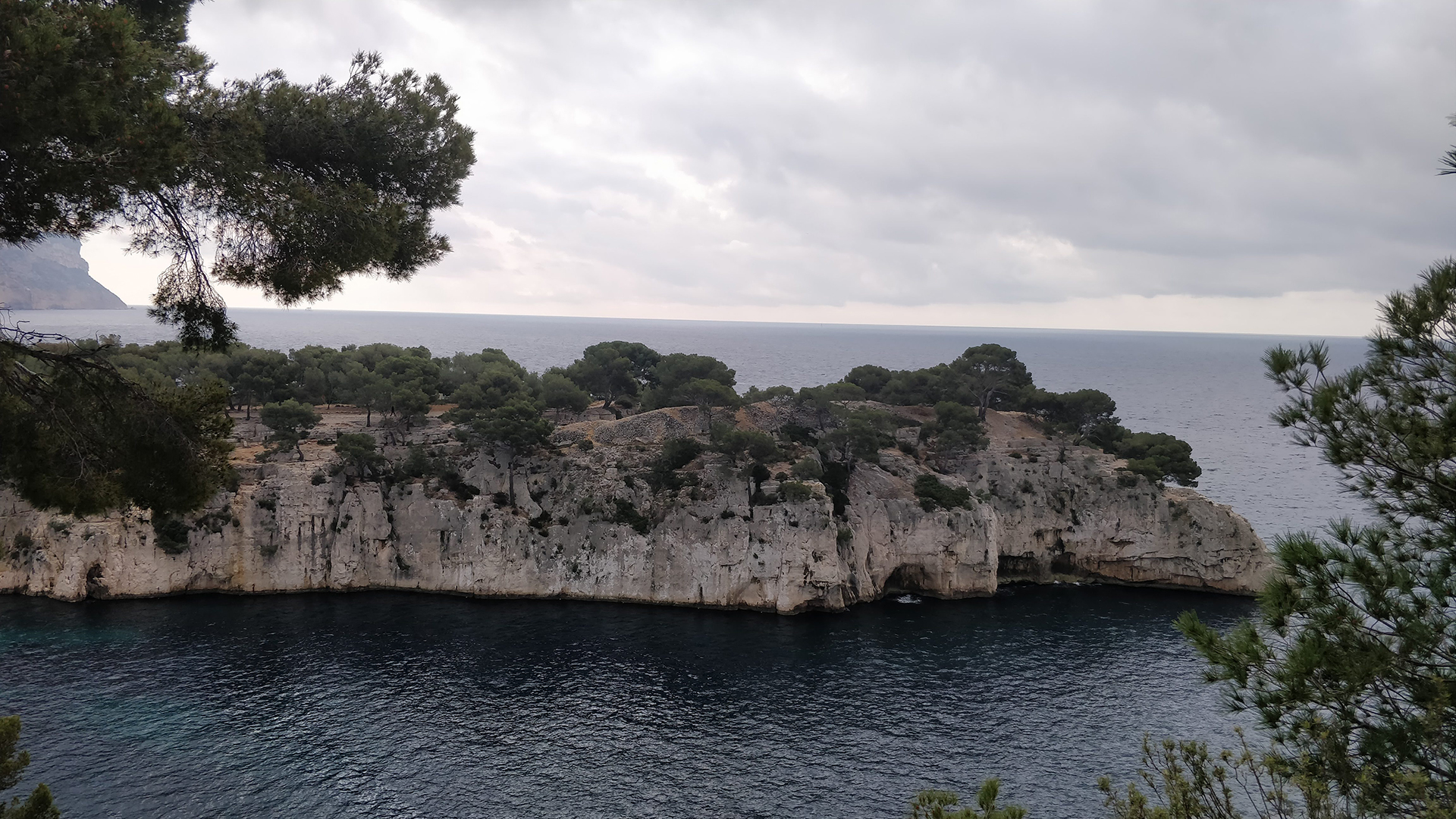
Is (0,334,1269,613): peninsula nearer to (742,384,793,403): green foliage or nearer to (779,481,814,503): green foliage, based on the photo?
(779,481,814,503): green foliage

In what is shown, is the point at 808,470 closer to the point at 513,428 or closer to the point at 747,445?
the point at 747,445

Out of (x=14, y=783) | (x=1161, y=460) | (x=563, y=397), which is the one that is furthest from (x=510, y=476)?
(x=1161, y=460)

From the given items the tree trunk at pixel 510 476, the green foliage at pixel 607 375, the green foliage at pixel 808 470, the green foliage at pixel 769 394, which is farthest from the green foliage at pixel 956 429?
the tree trunk at pixel 510 476

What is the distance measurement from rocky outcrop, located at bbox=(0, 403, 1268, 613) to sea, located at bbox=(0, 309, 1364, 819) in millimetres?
1745

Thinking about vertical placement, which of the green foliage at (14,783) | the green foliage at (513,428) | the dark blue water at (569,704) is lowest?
the dark blue water at (569,704)

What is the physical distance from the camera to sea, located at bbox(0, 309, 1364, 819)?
2848 cm

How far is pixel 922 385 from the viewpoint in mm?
72688

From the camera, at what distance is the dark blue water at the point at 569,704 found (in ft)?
93.4

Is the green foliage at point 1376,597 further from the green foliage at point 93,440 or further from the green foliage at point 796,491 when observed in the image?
the green foliage at point 796,491

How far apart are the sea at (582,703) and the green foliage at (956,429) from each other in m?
12.5

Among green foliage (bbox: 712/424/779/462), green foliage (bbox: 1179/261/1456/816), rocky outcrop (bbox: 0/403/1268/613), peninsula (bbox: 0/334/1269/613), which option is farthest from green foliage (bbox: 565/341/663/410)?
green foliage (bbox: 1179/261/1456/816)

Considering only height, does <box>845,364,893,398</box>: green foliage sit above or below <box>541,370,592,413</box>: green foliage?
above

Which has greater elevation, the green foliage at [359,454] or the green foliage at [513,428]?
the green foliage at [513,428]

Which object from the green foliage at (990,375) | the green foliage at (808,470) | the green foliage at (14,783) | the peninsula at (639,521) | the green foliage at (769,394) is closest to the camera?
the green foliage at (14,783)
